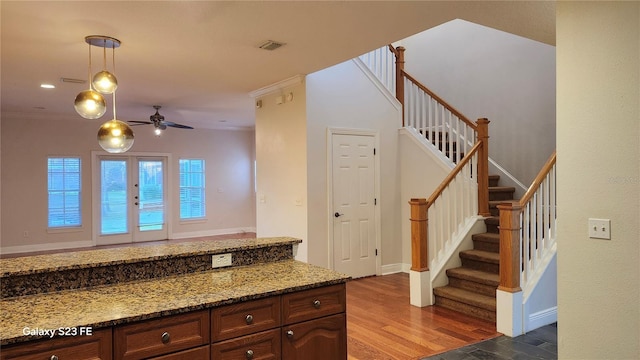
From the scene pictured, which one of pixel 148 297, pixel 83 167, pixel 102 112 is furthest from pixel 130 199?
pixel 148 297

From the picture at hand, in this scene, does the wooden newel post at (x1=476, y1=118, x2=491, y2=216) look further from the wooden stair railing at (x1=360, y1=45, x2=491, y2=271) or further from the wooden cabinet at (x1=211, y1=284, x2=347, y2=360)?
the wooden cabinet at (x1=211, y1=284, x2=347, y2=360)

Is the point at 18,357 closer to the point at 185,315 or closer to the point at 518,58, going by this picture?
the point at 185,315

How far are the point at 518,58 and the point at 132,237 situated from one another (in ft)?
26.8

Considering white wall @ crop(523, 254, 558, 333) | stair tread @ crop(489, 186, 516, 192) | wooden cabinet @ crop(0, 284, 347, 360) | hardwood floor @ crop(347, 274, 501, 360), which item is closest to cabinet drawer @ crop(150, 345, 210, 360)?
wooden cabinet @ crop(0, 284, 347, 360)

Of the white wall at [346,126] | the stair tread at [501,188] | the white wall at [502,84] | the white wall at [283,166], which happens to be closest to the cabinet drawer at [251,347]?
the white wall at [283,166]

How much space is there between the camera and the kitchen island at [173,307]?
1634 millimetres

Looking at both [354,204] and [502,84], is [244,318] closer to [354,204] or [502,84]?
[354,204]

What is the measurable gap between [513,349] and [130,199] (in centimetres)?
817

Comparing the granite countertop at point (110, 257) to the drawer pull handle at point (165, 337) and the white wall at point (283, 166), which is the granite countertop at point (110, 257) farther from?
the white wall at point (283, 166)

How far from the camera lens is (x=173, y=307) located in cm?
179

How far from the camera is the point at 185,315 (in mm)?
1809

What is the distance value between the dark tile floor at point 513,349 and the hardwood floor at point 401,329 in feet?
0.31

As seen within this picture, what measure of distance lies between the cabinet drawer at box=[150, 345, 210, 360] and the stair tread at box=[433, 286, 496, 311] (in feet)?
9.86

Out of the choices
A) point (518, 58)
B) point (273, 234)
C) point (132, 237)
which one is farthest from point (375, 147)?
point (132, 237)
